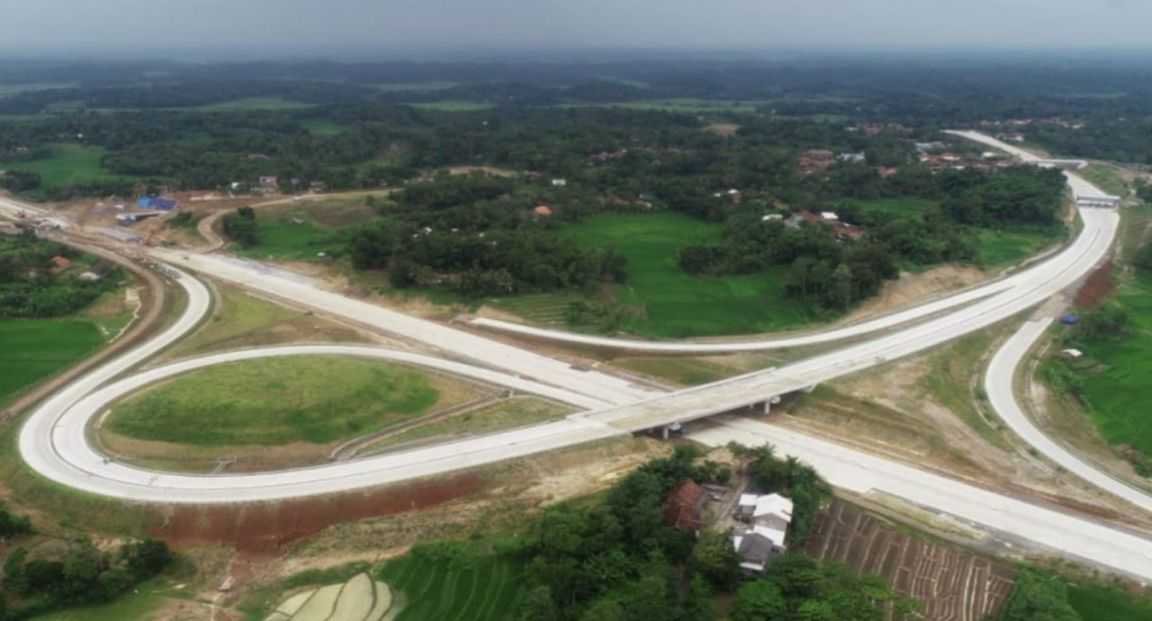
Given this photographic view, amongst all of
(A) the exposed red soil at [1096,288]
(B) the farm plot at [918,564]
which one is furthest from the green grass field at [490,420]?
(A) the exposed red soil at [1096,288]

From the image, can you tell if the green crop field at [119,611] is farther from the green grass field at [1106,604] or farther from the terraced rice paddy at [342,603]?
the green grass field at [1106,604]

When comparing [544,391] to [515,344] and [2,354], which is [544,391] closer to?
[515,344]

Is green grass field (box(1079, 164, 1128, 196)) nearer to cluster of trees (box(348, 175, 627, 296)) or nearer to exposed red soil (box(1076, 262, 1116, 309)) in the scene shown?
exposed red soil (box(1076, 262, 1116, 309))

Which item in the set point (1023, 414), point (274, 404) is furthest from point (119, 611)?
point (1023, 414)

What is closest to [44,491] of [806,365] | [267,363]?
[267,363]

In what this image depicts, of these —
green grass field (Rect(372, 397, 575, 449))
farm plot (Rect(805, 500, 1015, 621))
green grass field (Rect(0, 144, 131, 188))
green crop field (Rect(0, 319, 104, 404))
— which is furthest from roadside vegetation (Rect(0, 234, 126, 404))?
farm plot (Rect(805, 500, 1015, 621))

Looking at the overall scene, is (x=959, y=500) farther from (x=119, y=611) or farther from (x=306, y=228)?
(x=306, y=228)
